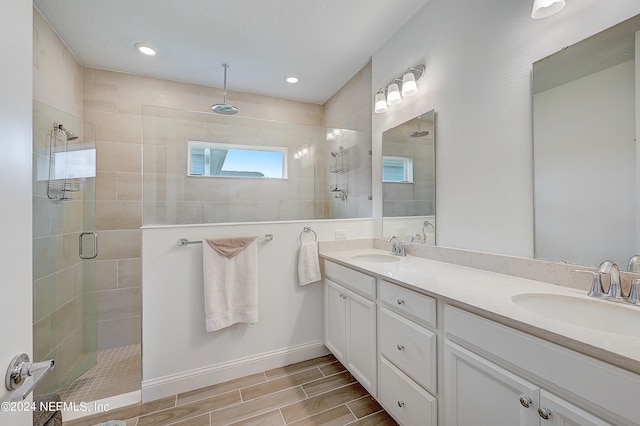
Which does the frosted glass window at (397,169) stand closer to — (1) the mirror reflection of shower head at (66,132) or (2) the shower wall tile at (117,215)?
(2) the shower wall tile at (117,215)

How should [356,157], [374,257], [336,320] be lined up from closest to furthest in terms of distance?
[336,320], [374,257], [356,157]

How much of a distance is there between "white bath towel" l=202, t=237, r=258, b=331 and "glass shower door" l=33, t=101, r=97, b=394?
106 cm

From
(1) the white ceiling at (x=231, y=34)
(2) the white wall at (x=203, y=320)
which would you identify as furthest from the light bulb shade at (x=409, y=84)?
(2) the white wall at (x=203, y=320)

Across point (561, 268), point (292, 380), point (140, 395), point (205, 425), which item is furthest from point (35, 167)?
point (561, 268)

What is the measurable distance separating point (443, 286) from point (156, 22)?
2.68 m

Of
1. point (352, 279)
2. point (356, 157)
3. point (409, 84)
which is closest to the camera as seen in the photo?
point (352, 279)

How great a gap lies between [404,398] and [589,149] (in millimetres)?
1445

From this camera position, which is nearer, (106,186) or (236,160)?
(236,160)

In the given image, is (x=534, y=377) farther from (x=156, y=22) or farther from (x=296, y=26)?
(x=156, y=22)

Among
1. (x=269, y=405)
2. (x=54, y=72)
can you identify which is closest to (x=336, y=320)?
(x=269, y=405)

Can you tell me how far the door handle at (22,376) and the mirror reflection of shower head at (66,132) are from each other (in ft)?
7.15

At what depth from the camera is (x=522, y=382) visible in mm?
852

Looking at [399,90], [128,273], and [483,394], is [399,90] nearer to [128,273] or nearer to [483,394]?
[483,394]

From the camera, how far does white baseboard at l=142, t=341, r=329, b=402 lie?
5.96 ft
